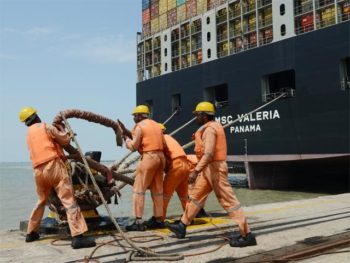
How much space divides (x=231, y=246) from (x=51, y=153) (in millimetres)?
2403

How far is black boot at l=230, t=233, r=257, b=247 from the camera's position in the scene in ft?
15.3

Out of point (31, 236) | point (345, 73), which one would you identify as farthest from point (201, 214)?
point (345, 73)

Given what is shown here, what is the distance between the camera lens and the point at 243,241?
15.3 feet

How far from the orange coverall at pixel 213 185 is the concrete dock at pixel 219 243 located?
0.36 metres

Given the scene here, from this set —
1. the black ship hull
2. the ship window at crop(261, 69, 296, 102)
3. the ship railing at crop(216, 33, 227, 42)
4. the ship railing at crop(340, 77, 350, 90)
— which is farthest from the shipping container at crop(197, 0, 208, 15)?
the ship railing at crop(340, 77, 350, 90)

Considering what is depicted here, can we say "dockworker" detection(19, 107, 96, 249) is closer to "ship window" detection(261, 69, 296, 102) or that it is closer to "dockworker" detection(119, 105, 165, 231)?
"dockworker" detection(119, 105, 165, 231)

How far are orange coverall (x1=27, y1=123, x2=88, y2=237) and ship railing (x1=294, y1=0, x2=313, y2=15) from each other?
49.3 ft

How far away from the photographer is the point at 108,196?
595 cm

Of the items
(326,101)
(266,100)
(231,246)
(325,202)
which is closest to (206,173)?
(231,246)

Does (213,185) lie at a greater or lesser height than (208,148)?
lesser

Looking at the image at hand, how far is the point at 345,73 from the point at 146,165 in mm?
12053

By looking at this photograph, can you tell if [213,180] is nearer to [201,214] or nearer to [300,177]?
[201,214]

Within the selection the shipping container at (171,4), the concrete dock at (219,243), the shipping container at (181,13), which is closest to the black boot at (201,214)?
the concrete dock at (219,243)

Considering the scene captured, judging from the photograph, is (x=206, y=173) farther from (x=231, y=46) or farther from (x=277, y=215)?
(x=231, y=46)
